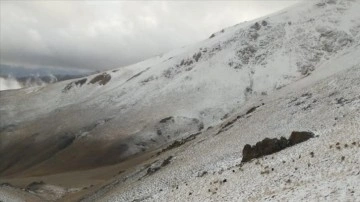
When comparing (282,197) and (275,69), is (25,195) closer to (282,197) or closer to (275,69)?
(282,197)

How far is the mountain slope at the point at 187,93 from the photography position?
355 ft

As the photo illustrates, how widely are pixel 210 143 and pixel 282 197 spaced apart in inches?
1133

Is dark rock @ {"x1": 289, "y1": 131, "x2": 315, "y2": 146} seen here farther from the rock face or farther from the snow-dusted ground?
the snow-dusted ground

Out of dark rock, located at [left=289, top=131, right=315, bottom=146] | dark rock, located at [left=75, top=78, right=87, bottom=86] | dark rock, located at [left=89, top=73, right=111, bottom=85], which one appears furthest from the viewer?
dark rock, located at [left=75, top=78, right=87, bottom=86]

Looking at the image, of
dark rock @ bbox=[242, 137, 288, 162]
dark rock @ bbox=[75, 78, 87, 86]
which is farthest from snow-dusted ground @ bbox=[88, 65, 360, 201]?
dark rock @ bbox=[75, 78, 87, 86]

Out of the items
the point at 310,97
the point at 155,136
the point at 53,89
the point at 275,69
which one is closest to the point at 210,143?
the point at 310,97

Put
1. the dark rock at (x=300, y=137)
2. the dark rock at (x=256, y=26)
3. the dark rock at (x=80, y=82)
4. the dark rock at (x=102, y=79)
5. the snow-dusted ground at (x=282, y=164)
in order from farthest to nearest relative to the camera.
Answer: the dark rock at (x=80, y=82) → the dark rock at (x=102, y=79) → the dark rock at (x=256, y=26) → the dark rock at (x=300, y=137) → the snow-dusted ground at (x=282, y=164)

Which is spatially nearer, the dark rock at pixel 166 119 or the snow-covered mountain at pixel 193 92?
the snow-covered mountain at pixel 193 92

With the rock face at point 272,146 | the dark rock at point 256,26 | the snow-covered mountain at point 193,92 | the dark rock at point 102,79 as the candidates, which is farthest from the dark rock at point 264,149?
the dark rock at point 102,79

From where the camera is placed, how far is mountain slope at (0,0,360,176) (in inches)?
4264

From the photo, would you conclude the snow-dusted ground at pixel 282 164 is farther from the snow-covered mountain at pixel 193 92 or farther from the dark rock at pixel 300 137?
the snow-covered mountain at pixel 193 92

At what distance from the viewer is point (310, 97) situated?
2176 inches

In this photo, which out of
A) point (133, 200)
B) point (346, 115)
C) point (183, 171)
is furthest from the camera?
point (183, 171)

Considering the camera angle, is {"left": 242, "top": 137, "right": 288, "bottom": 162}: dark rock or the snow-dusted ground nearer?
the snow-dusted ground
